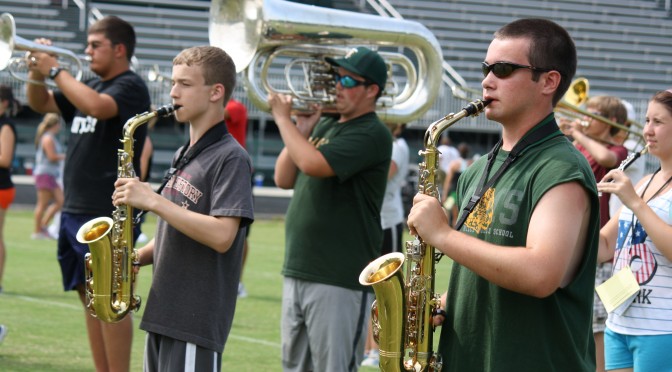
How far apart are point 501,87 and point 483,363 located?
772 millimetres

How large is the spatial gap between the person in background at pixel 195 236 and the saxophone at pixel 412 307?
0.96 m

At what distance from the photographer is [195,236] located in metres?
3.80

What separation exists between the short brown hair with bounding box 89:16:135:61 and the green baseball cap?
124 centimetres

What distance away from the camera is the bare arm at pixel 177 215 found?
3.76 m

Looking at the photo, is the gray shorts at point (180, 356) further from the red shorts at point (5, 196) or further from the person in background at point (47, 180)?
the person in background at point (47, 180)

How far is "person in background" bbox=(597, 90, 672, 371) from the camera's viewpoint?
4.12 metres

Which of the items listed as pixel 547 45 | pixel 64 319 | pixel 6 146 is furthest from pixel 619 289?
pixel 6 146

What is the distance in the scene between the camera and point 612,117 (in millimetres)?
6266

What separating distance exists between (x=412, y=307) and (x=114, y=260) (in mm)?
1504

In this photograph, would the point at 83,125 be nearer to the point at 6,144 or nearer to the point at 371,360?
the point at 371,360

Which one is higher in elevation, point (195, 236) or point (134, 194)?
point (134, 194)

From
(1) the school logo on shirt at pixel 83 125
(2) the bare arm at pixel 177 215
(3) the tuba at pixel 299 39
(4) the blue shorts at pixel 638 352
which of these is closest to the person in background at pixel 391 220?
(3) the tuba at pixel 299 39

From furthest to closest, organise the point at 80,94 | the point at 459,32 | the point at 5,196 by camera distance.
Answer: the point at 459,32, the point at 5,196, the point at 80,94

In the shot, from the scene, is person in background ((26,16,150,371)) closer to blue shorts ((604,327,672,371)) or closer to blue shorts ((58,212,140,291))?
blue shorts ((58,212,140,291))
